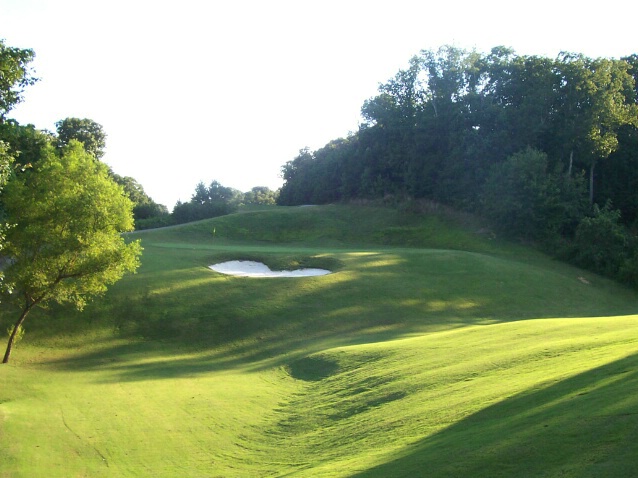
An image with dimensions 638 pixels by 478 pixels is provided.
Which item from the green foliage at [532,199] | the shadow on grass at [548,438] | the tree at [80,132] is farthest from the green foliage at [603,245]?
the tree at [80,132]

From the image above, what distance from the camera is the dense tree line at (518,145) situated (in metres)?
56.2

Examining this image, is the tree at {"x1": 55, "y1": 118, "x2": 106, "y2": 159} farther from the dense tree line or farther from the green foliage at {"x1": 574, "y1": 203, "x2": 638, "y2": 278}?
the green foliage at {"x1": 574, "y1": 203, "x2": 638, "y2": 278}

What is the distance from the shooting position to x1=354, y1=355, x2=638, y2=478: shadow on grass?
7207 millimetres

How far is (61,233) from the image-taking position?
25250 mm

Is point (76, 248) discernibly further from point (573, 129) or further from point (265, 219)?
point (573, 129)

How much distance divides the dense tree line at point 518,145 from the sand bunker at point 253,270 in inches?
1026

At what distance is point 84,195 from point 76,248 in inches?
92.6

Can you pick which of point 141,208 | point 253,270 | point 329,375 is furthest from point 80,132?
point 329,375

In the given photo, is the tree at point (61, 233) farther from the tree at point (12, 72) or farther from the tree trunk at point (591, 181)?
the tree trunk at point (591, 181)

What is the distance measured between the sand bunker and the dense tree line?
85.5ft

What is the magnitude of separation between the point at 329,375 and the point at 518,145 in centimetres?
4976

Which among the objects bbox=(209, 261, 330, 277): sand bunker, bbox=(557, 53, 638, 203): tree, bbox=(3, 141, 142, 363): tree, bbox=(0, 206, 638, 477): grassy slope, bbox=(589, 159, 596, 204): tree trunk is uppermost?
bbox=(557, 53, 638, 203): tree

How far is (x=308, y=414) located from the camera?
16406 millimetres

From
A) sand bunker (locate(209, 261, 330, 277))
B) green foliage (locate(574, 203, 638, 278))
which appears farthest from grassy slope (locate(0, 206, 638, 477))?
green foliage (locate(574, 203, 638, 278))
